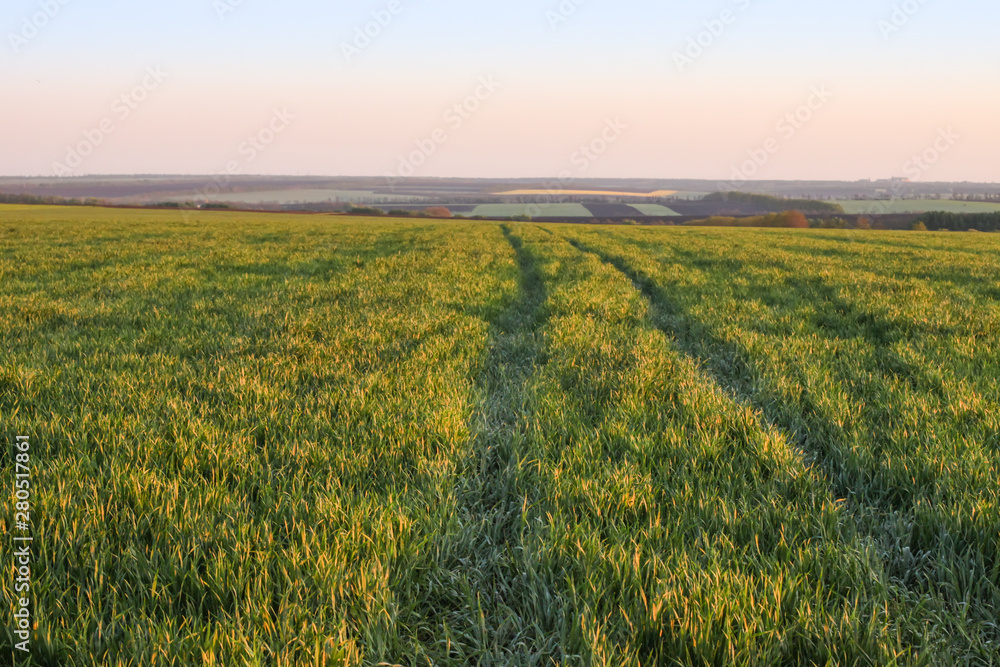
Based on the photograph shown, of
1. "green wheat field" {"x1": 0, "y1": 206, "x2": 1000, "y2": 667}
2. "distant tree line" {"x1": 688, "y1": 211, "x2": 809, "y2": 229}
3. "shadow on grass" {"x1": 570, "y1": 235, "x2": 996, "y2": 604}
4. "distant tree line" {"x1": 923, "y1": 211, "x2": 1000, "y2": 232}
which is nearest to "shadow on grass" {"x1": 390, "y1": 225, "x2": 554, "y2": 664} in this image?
"green wheat field" {"x1": 0, "y1": 206, "x2": 1000, "y2": 667}

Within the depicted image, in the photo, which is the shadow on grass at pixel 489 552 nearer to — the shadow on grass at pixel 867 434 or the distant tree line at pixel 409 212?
the shadow on grass at pixel 867 434

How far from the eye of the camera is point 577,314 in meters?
8.71

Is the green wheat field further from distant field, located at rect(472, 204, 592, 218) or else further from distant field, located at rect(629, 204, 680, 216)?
distant field, located at rect(629, 204, 680, 216)

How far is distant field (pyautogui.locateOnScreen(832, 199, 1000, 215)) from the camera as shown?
3223 inches

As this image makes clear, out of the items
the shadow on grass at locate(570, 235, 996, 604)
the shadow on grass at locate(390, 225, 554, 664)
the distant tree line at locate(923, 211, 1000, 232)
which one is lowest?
the shadow on grass at locate(390, 225, 554, 664)

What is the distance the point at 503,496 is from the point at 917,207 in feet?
375

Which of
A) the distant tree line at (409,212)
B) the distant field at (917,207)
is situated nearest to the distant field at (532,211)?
the distant tree line at (409,212)

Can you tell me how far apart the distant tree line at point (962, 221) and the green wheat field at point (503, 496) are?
283 ft

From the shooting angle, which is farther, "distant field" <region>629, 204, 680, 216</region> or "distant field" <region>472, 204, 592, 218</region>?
"distant field" <region>629, 204, 680, 216</region>

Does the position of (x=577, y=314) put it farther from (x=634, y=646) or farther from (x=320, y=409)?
(x=634, y=646)

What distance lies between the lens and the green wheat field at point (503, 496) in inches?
83.9

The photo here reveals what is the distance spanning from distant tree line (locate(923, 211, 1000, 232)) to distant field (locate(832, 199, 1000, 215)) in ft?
14.3

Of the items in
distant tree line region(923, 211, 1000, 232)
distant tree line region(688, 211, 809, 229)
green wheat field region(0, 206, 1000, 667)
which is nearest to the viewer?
green wheat field region(0, 206, 1000, 667)

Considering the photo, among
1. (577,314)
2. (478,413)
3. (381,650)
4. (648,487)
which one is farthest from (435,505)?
(577,314)
